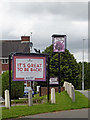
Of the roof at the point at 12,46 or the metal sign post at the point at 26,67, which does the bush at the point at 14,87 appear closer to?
the metal sign post at the point at 26,67

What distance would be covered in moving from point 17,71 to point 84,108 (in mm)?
4523

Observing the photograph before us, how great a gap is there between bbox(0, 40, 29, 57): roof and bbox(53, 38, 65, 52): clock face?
2840 centimetres

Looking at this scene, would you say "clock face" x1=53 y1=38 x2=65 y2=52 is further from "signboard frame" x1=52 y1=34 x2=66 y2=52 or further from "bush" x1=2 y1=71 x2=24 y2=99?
"bush" x1=2 y1=71 x2=24 y2=99

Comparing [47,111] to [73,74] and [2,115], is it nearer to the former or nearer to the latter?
[2,115]

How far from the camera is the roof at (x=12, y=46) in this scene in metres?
54.9

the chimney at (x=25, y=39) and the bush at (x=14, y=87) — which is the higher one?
the chimney at (x=25, y=39)

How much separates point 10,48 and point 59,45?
29.8m

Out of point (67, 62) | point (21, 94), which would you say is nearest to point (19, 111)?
point (21, 94)

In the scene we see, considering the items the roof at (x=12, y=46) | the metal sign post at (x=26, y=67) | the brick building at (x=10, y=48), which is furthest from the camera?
the roof at (x=12, y=46)

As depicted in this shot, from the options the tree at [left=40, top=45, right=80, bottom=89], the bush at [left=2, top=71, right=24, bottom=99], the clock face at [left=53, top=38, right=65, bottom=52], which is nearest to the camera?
the clock face at [left=53, top=38, right=65, bottom=52]

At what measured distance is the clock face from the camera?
26.3 meters

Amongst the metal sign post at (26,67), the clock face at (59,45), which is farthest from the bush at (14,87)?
the metal sign post at (26,67)

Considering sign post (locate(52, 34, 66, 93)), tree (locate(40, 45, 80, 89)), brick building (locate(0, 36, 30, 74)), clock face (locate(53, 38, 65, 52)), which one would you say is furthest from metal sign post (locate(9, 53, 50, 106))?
tree (locate(40, 45, 80, 89))

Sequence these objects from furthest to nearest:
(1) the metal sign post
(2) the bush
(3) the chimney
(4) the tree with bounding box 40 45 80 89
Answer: (4) the tree with bounding box 40 45 80 89
(3) the chimney
(2) the bush
(1) the metal sign post
